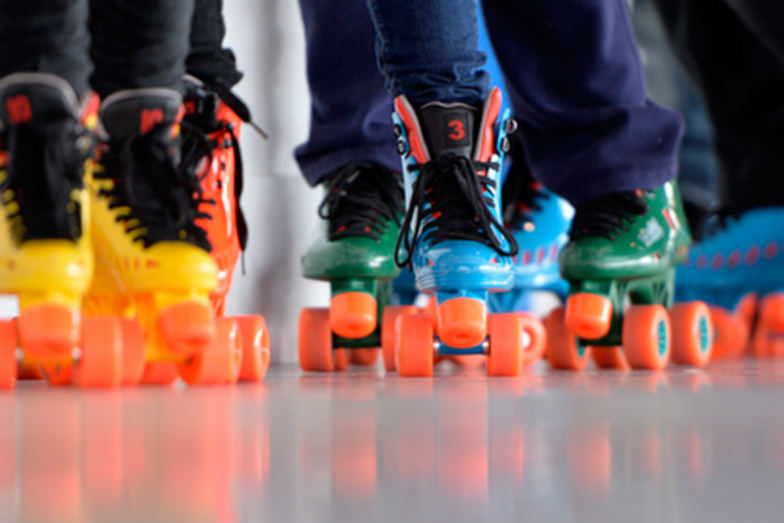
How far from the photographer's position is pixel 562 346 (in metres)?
1.25

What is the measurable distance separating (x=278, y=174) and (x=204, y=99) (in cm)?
60

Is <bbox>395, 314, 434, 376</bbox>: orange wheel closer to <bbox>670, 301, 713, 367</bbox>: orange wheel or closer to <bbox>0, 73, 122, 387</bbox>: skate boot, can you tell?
<bbox>0, 73, 122, 387</bbox>: skate boot

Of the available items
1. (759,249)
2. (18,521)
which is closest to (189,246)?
(18,521)

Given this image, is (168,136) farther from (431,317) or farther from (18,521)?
(18,521)

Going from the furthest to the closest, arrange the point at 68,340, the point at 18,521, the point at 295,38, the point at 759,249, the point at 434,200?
1. the point at 759,249
2. the point at 295,38
3. the point at 434,200
4. the point at 68,340
5. the point at 18,521

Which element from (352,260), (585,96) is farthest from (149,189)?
(585,96)

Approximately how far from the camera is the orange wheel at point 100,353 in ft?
2.54

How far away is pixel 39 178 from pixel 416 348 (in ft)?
1.56

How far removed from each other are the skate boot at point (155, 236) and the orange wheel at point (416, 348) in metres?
0.23

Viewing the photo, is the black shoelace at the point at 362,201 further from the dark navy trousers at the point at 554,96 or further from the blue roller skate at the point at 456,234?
the blue roller skate at the point at 456,234

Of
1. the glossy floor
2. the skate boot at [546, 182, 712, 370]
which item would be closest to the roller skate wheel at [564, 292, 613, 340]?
the skate boot at [546, 182, 712, 370]

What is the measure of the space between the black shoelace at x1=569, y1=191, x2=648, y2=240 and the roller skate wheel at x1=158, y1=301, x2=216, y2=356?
66cm

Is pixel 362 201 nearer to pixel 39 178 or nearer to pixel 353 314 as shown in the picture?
pixel 353 314

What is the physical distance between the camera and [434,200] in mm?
966
